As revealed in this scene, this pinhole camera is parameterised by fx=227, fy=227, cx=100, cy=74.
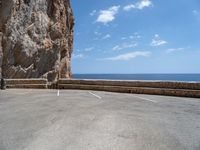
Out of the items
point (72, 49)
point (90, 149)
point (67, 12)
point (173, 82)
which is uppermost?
point (67, 12)

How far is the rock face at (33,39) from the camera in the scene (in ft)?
91.7

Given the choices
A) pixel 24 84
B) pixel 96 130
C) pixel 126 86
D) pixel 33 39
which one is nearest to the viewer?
pixel 96 130

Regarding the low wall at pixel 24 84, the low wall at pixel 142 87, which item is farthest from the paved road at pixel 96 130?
the low wall at pixel 24 84

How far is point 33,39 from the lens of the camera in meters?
32.4

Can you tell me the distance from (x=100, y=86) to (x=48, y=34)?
21247 millimetres

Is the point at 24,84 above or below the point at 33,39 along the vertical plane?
below

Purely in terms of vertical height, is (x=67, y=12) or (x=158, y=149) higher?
(x=67, y=12)

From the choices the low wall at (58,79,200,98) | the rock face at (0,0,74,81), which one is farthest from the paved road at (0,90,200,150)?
the rock face at (0,0,74,81)

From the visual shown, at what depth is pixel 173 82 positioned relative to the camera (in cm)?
1534

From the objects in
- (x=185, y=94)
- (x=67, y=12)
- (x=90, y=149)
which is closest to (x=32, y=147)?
(x=90, y=149)

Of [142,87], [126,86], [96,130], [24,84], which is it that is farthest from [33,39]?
[96,130]

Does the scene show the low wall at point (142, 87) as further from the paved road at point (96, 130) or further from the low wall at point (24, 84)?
the paved road at point (96, 130)

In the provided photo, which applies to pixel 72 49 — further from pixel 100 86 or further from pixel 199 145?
pixel 199 145

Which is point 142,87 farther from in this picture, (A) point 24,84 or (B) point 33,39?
(B) point 33,39
